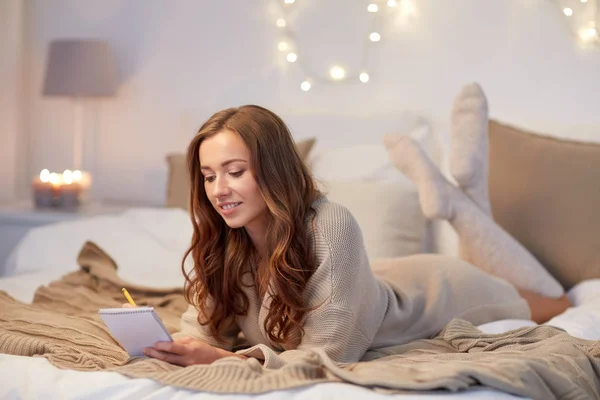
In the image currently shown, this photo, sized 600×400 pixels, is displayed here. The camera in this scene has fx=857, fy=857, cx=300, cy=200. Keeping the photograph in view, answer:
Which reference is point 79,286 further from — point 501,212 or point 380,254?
point 501,212

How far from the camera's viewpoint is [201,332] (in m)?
1.69

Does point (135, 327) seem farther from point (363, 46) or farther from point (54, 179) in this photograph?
point (54, 179)

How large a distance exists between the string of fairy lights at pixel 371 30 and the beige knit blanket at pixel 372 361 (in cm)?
142

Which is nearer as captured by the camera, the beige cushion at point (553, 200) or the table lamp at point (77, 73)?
the beige cushion at point (553, 200)

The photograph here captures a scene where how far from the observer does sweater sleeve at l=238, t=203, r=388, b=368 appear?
1.54 meters

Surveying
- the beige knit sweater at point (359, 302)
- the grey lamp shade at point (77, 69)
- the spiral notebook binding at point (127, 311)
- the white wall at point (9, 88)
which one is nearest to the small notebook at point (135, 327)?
the spiral notebook binding at point (127, 311)

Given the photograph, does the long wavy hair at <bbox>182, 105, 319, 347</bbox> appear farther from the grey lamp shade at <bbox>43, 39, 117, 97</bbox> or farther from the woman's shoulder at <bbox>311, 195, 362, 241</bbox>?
the grey lamp shade at <bbox>43, 39, 117, 97</bbox>

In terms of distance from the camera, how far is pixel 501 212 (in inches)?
101

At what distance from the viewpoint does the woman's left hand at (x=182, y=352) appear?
1.44 meters

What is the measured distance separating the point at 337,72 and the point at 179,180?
0.71m

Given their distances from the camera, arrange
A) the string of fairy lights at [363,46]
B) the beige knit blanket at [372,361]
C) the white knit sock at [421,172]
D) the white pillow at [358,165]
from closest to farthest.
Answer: the beige knit blanket at [372,361], the white knit sock at [421,172], the white pillow at [358,165], the string of fairy lights at [363,46]

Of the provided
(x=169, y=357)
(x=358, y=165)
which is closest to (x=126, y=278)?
(x=358, y=165)

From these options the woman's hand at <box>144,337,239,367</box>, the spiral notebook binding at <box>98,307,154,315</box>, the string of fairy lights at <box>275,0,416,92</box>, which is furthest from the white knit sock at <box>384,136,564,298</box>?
the spiral notebook binding at <box>98,307,154,315</box>

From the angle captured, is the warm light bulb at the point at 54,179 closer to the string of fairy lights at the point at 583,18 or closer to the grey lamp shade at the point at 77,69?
the grey lamp shade at the point at 77,69
